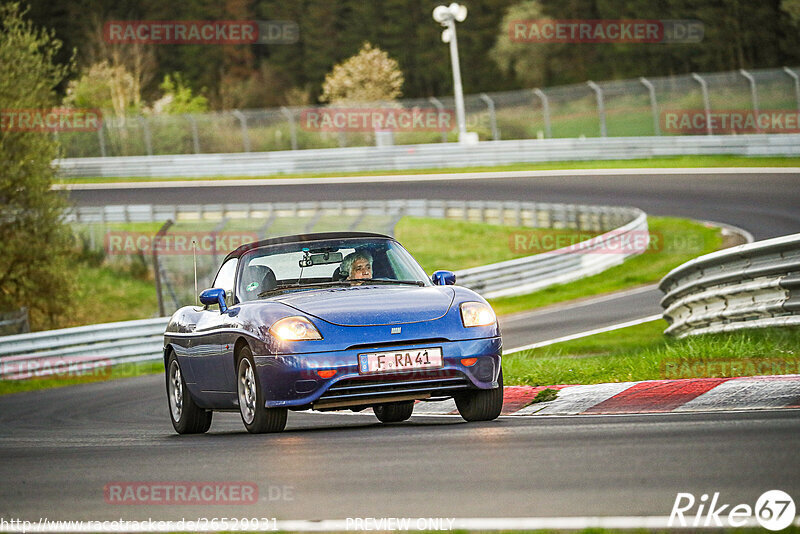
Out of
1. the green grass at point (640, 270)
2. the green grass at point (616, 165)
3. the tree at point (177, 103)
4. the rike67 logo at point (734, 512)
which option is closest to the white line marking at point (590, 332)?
the green grass at point (640, 270)

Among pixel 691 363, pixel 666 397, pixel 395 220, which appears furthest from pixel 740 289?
pixel 395 220

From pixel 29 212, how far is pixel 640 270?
13.0 m

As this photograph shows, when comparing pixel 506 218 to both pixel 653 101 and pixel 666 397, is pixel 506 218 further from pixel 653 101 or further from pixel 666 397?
pixel 666 397

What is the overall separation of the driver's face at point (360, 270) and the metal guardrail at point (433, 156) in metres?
30.5

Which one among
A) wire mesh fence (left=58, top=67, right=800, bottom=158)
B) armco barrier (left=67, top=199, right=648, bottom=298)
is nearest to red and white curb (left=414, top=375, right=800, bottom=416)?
armco barrier (left=67, top=199, right=648, bottom=298)

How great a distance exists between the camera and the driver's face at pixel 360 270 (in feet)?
30.5

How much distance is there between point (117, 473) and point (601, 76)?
8733 cm

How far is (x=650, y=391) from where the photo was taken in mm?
8945

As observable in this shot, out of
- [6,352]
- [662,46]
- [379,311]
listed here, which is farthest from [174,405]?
[662,46]

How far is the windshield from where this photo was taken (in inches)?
366

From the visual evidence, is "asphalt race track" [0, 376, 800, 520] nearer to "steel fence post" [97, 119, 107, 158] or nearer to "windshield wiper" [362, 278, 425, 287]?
"windshield wiper" [362, 278, 425, 287]

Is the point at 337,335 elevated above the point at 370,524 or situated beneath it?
elevated above

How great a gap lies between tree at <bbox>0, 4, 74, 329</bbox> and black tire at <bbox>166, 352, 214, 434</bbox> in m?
16.6

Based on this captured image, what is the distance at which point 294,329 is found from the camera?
319 inches
